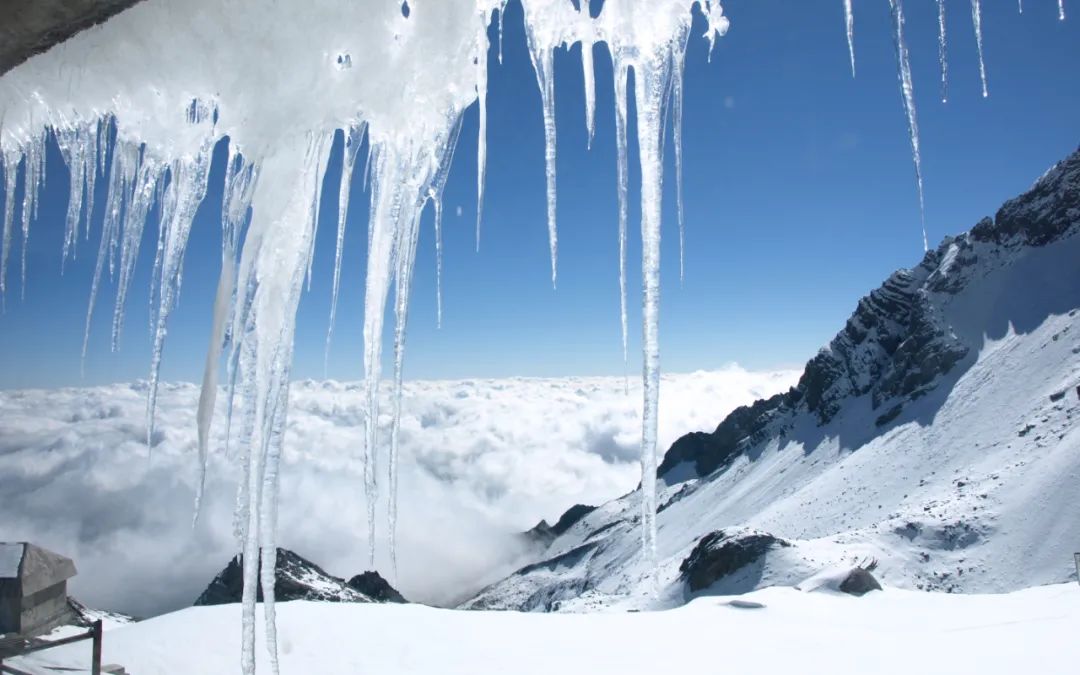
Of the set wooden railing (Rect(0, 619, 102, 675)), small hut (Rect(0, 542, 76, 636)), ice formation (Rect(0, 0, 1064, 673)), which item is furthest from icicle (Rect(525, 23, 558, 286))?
small hut (Rect(0, 542, 76, 636))

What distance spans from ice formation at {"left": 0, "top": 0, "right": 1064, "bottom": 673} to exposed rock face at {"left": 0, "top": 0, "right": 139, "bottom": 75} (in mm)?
138

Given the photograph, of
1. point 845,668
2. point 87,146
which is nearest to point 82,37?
point 87,146

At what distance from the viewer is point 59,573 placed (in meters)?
11.5

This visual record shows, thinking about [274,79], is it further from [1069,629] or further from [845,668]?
[1069,629]

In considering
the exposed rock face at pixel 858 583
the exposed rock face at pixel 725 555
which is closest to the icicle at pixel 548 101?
the exposed rock face at pixel 858 583

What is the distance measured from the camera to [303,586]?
8331 centimetres

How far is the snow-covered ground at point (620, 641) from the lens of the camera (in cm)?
931

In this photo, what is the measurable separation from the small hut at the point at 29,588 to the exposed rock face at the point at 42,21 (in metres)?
11.0

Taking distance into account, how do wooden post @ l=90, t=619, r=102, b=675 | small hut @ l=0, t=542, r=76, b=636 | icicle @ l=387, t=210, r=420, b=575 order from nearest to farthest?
icicle @ l=387, t=210, r=420, b=575
wooden post @ l=90, t=619, r=102, b=675
small hut @ l=0, t=542, r=76, b=636

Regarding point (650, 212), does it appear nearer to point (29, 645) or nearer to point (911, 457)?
point (29, 645)

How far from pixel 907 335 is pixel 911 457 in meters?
50.4

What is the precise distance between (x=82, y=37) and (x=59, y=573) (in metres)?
12.4

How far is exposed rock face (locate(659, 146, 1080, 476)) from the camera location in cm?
11588

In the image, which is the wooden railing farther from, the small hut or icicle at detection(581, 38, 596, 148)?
icicle at detection(581, 38, 596, 148)
